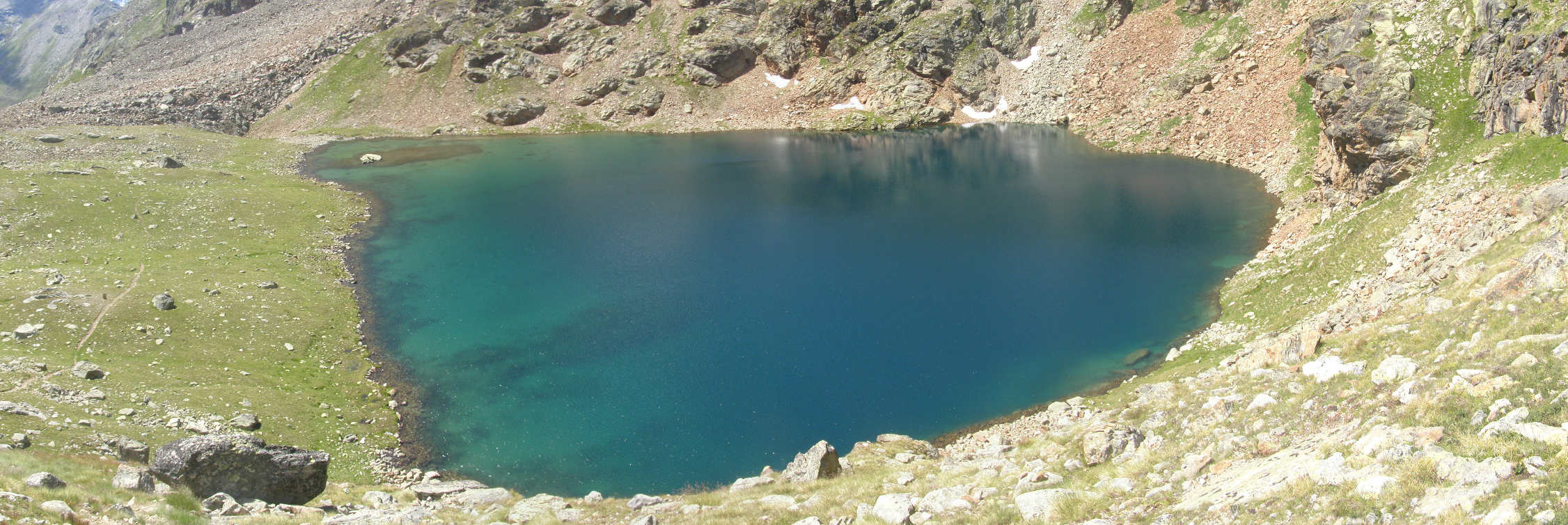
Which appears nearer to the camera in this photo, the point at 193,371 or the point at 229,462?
the point at 229,462

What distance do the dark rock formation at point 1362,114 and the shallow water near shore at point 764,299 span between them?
6523 millimetres

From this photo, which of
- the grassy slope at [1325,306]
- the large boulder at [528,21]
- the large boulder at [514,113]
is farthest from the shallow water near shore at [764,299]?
the large boulder at [528,21]

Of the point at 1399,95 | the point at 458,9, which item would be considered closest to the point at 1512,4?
the point at 1399,95

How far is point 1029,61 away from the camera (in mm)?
112438

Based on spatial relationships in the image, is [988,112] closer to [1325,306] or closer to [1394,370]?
[1325,306]

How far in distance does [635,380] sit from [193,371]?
17.4 metres

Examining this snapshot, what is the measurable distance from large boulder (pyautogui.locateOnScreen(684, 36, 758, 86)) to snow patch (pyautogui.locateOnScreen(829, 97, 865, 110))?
60.7 ft

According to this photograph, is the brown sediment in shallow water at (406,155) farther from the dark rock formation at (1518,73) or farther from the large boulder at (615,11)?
the dark rock formation at (1518,73)

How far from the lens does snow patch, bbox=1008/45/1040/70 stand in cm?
11200

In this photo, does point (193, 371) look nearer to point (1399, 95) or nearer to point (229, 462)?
point (229, 462)

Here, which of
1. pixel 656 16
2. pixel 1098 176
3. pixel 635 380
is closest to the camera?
pixel 635 380

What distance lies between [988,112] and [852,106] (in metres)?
18.8

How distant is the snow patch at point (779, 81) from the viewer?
122875 millimetres

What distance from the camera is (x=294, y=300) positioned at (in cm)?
4297
